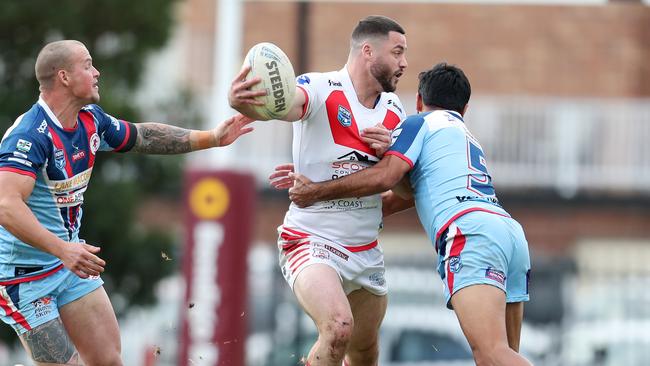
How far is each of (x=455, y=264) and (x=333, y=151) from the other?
1147 mm

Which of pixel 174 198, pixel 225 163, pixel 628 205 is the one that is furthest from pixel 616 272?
pixel 174 198

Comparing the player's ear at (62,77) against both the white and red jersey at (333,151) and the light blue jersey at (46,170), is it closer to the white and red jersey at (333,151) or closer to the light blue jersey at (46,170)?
the light blue jersey at (46,170)

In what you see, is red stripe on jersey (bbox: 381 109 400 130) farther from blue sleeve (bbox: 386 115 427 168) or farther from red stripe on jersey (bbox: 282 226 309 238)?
red stripe on jersey (bbox: 282 226 309 238)

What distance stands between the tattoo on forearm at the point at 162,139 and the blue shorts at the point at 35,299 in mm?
1100

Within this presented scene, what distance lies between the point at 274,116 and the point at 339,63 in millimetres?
16520

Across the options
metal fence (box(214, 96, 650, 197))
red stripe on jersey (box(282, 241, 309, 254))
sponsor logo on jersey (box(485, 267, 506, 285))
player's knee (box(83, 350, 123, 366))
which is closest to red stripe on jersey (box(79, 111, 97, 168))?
player's knee (box(83, 350, 123, 366))

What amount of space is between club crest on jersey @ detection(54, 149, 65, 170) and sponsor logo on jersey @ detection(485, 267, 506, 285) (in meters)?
2.68

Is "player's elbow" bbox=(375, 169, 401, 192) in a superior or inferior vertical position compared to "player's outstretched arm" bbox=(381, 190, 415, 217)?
superior

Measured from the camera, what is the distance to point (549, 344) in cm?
1869

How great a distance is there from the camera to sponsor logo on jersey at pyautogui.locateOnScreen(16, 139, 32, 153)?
320 inches

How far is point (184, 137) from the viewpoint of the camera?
919 centimetres

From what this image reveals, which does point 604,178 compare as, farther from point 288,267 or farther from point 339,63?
point 288,267

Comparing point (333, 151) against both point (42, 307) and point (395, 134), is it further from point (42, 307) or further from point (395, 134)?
point (42, 307)

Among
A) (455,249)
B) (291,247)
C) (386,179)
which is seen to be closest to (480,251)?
(455,249)
